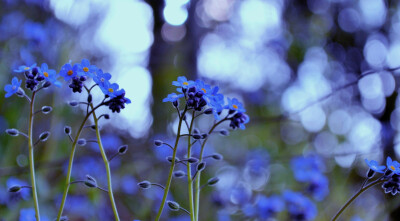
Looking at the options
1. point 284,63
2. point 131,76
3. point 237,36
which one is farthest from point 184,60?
point 284,63

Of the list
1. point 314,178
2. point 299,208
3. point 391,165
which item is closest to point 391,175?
point 391,165

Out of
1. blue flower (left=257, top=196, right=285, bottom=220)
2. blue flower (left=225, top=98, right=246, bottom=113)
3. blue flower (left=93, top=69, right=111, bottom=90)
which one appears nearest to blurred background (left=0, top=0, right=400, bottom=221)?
blue flower (left=257, top=196, right=285, bottom=220)

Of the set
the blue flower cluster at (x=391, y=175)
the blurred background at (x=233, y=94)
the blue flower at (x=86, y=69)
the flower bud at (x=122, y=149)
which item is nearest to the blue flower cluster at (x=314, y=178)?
the blurred background at (x=233, y=94)

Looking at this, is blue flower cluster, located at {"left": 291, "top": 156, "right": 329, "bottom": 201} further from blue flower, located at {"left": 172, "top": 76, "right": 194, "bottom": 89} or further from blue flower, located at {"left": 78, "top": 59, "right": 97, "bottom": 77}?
blue flower, located at {"left": 78, "top": 59, "right": 97, "bottom": 77}

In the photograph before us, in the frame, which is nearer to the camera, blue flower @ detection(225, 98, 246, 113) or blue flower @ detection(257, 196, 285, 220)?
blue flower @ detection(225, 98, 246, 113)

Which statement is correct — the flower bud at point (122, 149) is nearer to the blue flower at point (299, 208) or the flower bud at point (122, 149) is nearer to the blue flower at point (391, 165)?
the blue flower at point (391, 165)

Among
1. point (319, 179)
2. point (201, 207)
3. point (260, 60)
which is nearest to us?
point (319, 179)

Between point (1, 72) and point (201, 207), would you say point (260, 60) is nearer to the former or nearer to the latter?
point (201, 207)

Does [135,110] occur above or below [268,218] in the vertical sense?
above
